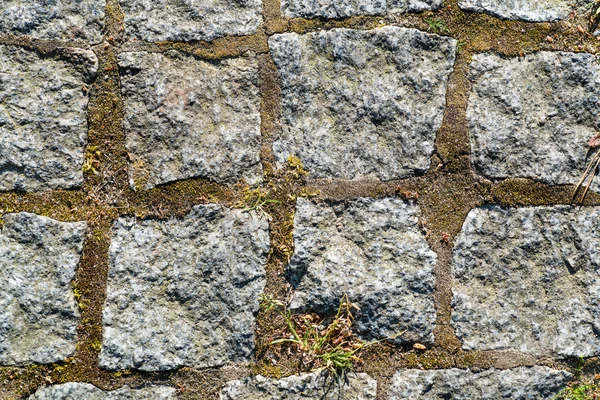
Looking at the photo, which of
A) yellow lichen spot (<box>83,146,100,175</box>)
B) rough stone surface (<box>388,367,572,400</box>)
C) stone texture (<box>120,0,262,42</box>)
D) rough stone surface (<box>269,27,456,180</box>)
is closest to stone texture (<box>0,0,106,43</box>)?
stone texture (<box>120,0,262,42</box>)

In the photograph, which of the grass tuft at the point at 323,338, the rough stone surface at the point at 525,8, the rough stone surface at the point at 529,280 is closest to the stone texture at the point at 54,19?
the grass tuft at the point at 323,338

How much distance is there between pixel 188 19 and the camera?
85.7 inches

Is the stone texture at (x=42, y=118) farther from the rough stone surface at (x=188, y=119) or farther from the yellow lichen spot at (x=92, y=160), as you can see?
the rough stone surface at (x=188, y=119)

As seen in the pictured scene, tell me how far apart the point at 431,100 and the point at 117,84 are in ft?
3.72

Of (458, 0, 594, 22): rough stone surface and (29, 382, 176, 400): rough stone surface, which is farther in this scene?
(458, 0, 594, 22): rough stone surface

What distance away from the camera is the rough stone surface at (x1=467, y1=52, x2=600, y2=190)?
222cm

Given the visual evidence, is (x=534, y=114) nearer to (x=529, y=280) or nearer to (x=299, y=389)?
(x=529, y=280)

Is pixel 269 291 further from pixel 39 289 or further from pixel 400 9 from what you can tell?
pixel 400 9

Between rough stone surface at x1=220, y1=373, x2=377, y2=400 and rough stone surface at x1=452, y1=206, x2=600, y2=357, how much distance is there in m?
0.43

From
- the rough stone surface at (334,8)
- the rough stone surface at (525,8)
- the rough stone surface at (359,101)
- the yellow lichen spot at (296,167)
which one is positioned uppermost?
the rough stone surface at (525,8)

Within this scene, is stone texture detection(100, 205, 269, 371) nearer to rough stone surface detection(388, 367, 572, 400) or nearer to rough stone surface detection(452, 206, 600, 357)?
rough stone surface detection(388, 367, 572, 400)

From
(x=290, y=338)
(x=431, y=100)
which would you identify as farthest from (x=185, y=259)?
(x=431, y=100)

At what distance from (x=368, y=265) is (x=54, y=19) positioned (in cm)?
142

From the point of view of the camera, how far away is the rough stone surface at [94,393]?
2123 mm
